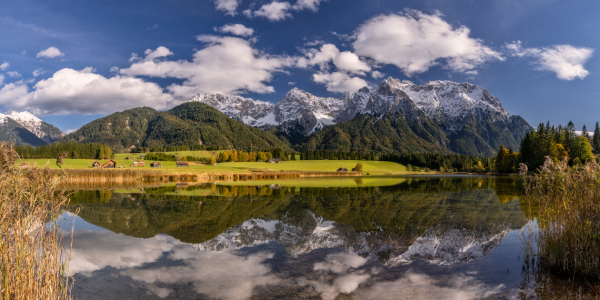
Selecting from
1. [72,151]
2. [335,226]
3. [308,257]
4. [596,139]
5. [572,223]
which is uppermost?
[596,139]

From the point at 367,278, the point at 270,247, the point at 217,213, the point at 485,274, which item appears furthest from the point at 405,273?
the point at 217,213

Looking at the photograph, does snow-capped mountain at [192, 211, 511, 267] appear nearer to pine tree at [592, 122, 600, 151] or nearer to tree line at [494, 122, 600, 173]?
tree line at [494, 122, 600, 173]

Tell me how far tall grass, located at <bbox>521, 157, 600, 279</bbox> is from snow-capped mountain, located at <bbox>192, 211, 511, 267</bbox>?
8.28 feet

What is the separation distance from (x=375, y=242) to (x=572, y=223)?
724 centimetres

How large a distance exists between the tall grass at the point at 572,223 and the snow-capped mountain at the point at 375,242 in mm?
2524

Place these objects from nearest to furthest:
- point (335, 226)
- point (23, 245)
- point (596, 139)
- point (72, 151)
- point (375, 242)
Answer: point (23, 245)
point (375, 242)
point (335, 226)
point (596, 139)
point (72, 151)

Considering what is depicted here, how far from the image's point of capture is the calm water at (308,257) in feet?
28.9

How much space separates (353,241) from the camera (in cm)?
1448

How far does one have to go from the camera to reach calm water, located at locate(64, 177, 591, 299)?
882 centimetres

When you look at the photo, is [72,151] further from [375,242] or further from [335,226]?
[375,242]

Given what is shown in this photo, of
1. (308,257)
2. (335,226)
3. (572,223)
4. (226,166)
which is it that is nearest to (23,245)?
(308,257)

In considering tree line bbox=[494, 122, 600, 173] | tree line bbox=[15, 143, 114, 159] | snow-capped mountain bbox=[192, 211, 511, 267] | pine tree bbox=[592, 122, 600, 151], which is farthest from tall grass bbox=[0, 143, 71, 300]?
pine tree bbox=[592, 122, 600, 151]

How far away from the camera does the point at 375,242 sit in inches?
552

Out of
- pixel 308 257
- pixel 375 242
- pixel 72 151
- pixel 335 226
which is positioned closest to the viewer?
pixel 308 257
